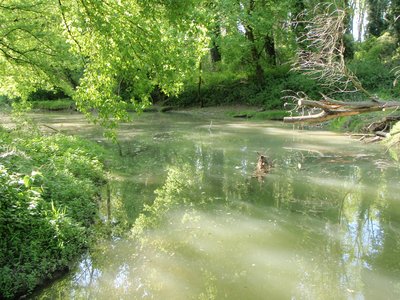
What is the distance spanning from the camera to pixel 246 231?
6953mm

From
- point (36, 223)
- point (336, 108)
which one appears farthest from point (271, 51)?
point (36, 223)

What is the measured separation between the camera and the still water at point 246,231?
17.2 feet

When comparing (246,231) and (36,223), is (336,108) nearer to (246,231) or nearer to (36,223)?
(246,231)

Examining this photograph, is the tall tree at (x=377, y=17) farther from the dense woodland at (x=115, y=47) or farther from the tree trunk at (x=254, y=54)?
the tree trunk at (x=254, y=54)

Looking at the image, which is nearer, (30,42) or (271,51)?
(30,42)

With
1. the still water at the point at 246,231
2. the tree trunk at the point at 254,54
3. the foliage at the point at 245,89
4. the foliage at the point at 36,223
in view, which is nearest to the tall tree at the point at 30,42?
the still water at the point at 246,231

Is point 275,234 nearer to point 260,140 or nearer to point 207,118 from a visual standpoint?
point 260,140

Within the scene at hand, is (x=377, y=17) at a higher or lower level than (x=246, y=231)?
higher

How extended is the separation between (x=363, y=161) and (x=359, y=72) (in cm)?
1546

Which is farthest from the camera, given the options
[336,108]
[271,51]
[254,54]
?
[271,51]

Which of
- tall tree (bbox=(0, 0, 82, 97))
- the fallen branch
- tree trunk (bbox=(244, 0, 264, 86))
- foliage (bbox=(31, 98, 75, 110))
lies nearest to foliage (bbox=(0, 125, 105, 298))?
tall tree (bbox=(0, 0, 82, 97))

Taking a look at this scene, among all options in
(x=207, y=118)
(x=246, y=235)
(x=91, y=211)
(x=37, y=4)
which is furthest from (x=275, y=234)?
(x=207, y=118)

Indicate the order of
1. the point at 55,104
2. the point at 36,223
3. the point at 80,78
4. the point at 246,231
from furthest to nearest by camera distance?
the point at 55,104, the point at 80,78, the point at 246,231, the point at 36,223

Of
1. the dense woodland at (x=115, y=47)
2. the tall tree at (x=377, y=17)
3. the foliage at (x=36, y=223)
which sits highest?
the tall tree at (x=377, y=17)
